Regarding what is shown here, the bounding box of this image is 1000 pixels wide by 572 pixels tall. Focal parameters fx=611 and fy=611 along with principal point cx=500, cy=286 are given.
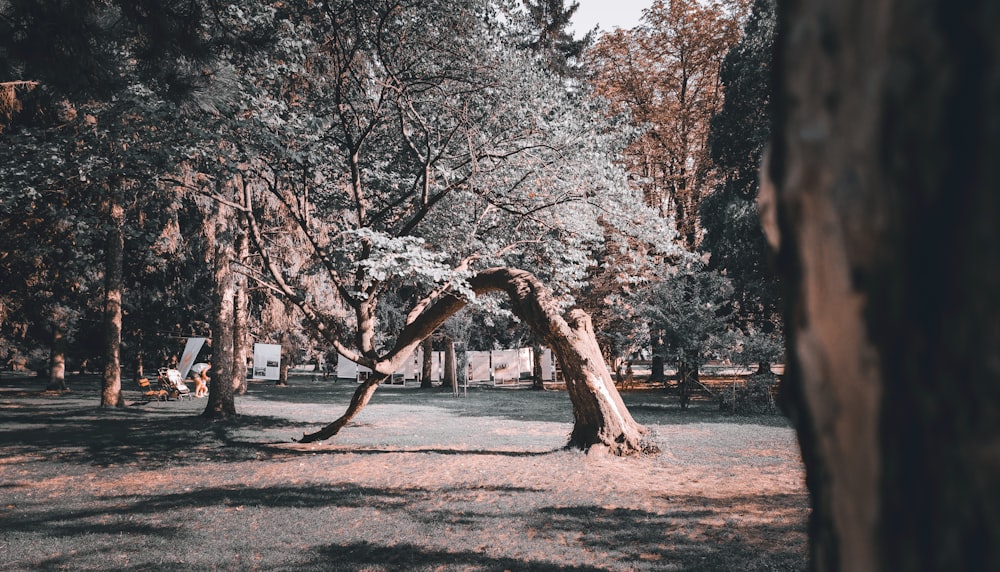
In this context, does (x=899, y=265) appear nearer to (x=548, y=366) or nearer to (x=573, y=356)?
(x=573, y=356)

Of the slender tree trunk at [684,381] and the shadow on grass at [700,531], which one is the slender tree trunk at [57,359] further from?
the shadow on grass at [700,531]

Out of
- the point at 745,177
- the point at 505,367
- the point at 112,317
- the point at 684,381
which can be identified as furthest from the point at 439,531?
the point at 505,367

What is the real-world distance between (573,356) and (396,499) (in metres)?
4.17

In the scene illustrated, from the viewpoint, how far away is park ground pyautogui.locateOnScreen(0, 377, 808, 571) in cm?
528

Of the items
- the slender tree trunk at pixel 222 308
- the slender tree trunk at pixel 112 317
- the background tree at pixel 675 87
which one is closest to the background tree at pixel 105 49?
the slender tree trunk at pixel 222 308

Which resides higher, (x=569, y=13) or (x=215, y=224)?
(x=569, y=13)

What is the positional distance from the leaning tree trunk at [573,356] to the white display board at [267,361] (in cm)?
2413

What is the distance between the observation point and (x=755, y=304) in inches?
867

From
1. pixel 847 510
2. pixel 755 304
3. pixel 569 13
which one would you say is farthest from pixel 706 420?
pixel 569 13

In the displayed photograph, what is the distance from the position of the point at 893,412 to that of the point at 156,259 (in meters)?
23.8

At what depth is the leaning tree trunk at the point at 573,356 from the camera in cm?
1032

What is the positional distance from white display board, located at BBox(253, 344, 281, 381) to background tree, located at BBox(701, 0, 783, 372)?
2322 cm

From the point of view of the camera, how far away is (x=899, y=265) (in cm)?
44

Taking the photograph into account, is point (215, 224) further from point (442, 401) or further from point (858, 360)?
point (858, 360)
